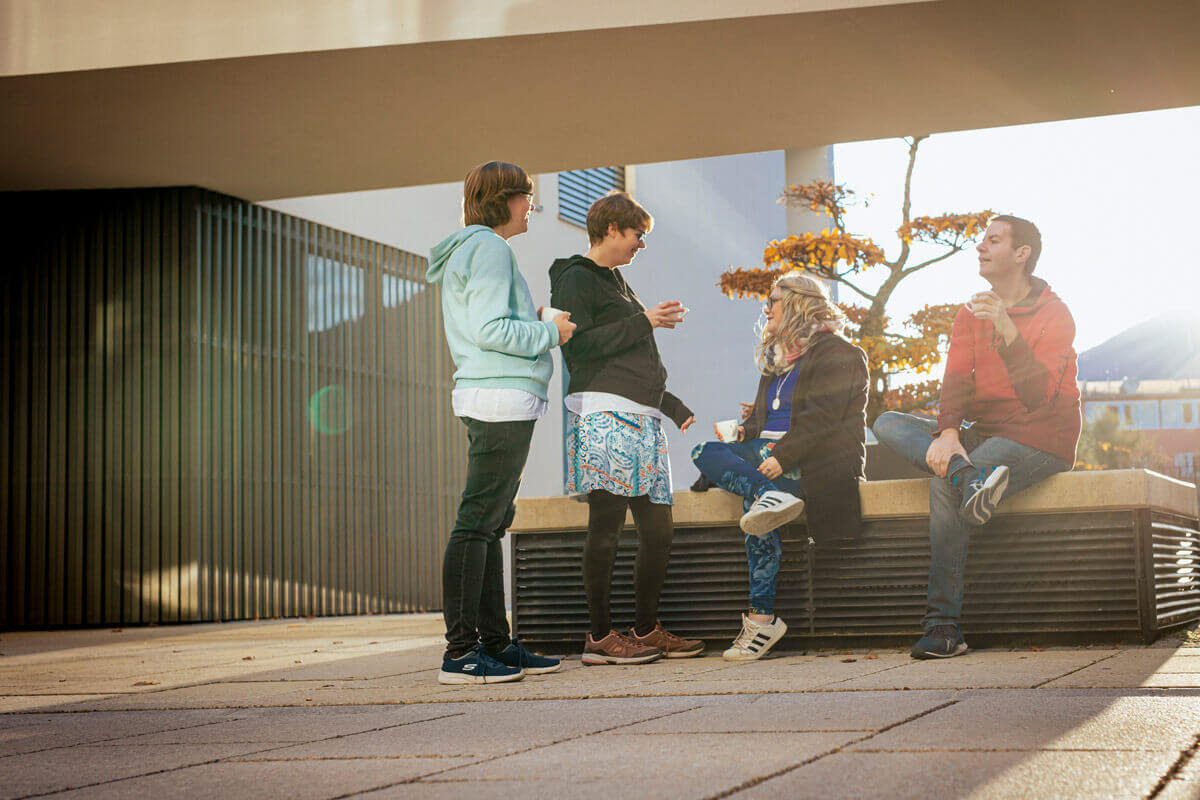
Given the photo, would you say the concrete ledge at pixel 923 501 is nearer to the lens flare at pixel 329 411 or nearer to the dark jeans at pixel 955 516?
the dark jeans at pixel 955 516

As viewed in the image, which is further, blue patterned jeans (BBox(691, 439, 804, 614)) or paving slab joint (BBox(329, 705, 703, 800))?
blue patterned jeans (BBox(691, 439, 804, 614))

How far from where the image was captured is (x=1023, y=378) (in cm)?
403

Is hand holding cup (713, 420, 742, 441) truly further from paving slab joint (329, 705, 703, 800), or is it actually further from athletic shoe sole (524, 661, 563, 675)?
paving slab joint (329, 705, 703, 800)

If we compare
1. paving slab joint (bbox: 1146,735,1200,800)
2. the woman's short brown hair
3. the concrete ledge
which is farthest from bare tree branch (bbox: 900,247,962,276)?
paving slab joint (bbox: 1146,735,1200,800)

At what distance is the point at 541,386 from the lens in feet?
12.1

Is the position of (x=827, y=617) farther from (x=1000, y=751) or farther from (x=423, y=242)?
(x=423, y=242)

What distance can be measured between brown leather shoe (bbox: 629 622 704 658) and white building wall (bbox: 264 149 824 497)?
265 inches

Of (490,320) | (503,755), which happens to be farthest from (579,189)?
(503,755)

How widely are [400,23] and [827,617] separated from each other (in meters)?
4.01

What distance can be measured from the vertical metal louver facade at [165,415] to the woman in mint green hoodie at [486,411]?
5682 millimetres

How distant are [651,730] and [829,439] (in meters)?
2.06

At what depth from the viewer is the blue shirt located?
432 cm

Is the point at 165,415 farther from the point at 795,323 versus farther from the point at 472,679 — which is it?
the point at 472,679

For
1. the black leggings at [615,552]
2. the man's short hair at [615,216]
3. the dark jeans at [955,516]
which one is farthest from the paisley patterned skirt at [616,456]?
the dark jeans at [955,516]
